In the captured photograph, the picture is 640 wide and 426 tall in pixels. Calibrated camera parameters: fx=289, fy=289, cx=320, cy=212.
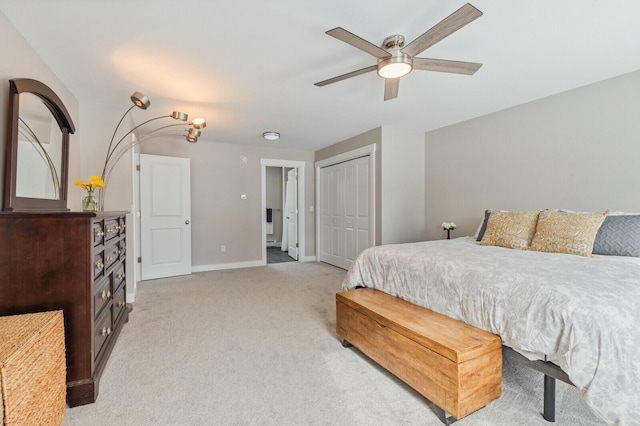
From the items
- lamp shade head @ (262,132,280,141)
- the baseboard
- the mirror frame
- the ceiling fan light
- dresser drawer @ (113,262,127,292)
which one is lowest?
the baseboard

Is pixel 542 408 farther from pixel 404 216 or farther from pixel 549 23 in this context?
pixel 404 216

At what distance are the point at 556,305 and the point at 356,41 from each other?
5.61ft

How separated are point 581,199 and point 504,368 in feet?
6.34

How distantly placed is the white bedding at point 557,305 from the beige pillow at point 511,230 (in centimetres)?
39

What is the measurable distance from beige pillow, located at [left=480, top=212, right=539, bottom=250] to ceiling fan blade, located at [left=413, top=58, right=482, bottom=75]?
4.65ft

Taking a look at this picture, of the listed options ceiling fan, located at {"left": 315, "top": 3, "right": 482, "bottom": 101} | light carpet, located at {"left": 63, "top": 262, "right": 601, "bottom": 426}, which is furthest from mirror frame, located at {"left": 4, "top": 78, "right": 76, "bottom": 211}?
ceiling fan, located at {"left": 315, "top": 3, "right": 482, "bottom": 101}

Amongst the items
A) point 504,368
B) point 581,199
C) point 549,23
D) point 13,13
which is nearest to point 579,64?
point 549,23

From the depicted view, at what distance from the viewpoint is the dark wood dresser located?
148cm

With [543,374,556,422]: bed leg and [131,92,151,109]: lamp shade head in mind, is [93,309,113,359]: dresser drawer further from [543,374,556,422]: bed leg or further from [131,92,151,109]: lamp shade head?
[543,374,556,422]: bed leg

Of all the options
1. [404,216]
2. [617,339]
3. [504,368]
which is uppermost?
[404,216]

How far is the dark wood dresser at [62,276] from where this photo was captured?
58.4 inches

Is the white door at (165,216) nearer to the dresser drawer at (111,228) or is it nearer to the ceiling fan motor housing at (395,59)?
the dresser drawer at (111,228)

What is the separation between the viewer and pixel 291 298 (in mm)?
3443

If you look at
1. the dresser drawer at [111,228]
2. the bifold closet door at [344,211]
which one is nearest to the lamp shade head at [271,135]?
the bifold closet door at [344,211]
